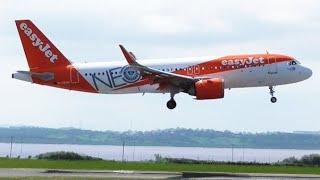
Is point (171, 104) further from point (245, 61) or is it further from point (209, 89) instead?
point (245, 61)

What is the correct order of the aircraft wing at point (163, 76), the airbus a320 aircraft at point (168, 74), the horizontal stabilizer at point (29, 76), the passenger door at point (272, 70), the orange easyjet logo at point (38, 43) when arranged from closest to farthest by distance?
the aircraft wing at point (163, 76), the airbus a320 aircraft at point (168, 74), the passenger door at point (272, 70), the horizontal stabilizer at point (29, 76), the orange easyjet logo at point (38, 43)

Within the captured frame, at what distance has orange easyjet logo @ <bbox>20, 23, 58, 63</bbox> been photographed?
71.3 metres

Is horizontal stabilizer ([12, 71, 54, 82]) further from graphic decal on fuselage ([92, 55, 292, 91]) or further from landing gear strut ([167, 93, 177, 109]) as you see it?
landing gear strut ([167, 93, 177, 109])

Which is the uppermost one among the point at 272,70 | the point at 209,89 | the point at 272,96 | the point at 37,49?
the point at 37,49

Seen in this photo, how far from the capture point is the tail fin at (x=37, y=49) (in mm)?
70875

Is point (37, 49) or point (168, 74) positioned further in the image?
point (37, 49)

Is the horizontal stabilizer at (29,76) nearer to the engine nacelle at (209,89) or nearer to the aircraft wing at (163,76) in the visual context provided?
the aircraft wing at (163,76)

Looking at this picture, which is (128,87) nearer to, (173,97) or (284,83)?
(173,97)

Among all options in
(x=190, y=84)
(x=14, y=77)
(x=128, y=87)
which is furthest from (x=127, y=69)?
(x=14, y=77)

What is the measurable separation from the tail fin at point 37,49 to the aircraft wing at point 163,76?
8.46m

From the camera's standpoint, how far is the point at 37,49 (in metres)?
72.5

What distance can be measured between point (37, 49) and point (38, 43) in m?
0.92

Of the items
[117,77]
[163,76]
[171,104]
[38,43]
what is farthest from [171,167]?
[38,43]

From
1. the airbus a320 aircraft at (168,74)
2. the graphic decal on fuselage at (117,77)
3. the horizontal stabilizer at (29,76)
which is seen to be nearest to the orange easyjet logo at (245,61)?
the airbus a320 aircraft at (168,74)
